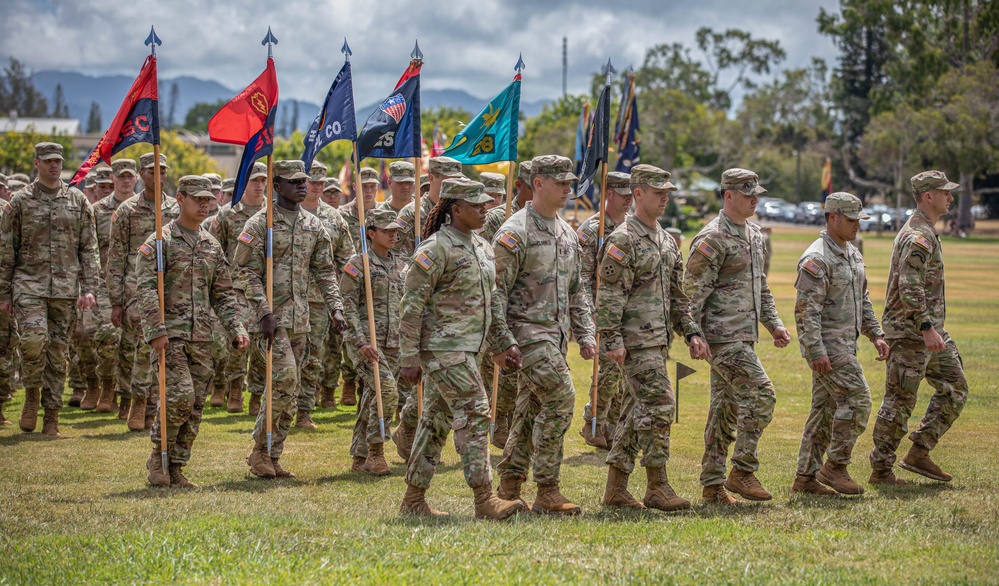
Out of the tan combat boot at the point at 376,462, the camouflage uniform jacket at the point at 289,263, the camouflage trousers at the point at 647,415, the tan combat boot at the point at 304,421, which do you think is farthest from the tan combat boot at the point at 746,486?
the tan combat boot at the point at 304,421

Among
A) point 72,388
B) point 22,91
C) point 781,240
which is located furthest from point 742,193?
point 22,91

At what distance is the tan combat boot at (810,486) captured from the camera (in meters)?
9.49

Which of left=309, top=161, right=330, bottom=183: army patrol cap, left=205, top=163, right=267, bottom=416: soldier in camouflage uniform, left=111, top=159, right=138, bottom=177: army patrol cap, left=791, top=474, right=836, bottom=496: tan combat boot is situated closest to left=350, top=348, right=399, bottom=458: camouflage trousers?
left=205, top=163, right=267, bottom=416: soldier in camouflage uniform

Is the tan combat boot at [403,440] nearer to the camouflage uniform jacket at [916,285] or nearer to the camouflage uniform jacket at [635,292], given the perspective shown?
the camouflage uniform jacket at [635,292]

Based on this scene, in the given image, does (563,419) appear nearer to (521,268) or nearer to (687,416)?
(521,268)

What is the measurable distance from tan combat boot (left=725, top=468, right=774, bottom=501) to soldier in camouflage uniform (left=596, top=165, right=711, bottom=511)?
0.68 meters

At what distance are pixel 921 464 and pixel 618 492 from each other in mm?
3169

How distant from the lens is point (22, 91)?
181 m

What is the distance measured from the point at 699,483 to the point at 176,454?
176 inches

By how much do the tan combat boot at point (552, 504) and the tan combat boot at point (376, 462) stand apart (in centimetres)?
213

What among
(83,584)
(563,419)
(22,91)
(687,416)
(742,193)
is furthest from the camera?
(22,91)

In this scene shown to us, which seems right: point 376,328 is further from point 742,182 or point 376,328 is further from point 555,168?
point 742,182

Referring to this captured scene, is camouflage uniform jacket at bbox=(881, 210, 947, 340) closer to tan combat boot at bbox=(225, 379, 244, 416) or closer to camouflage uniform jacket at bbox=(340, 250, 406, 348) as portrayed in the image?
camouflage uniform jacket at bbox=(340, 250, 406, 348)

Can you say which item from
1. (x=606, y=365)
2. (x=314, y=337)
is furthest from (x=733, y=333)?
(x=314, y=337)
